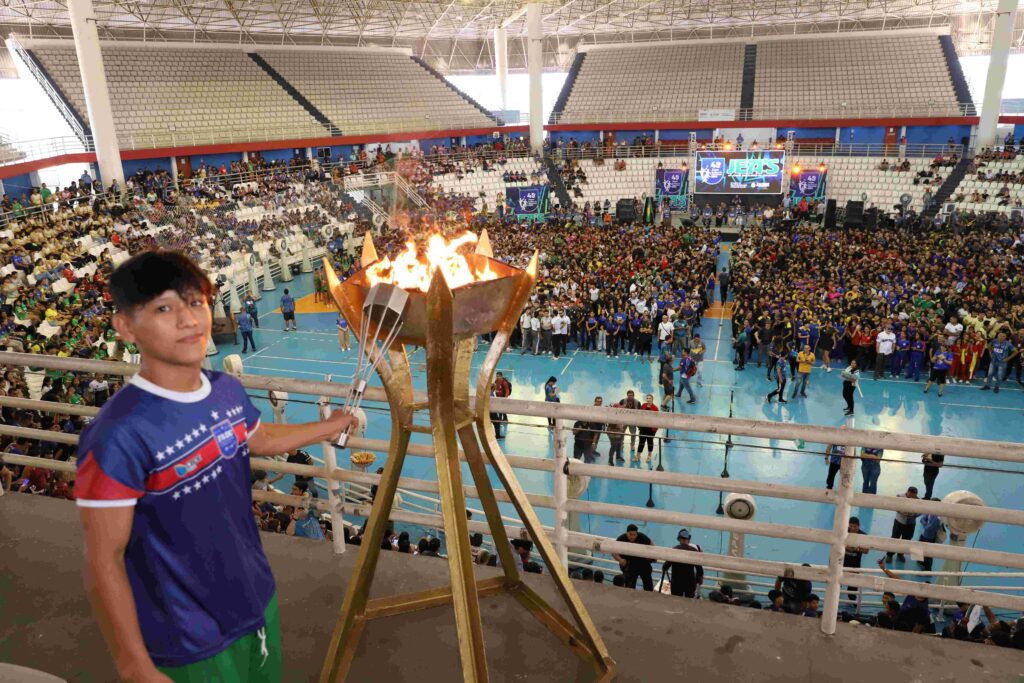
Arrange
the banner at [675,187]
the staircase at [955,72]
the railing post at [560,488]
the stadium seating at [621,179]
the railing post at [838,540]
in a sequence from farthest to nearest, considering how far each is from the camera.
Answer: the staircase at [955,72]
the stadium seating at [621,179]
the banner at [675,187]
the railing post at [560,488]
the railing post at [838,540]

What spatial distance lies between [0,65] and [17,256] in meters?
24.6

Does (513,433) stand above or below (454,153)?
below

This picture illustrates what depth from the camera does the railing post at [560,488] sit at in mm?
3506

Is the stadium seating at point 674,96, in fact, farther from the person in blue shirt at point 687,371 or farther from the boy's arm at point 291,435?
the boy's arm at point 291,435

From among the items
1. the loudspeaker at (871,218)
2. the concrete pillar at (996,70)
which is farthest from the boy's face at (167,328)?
the concrete pillar at (996,70)

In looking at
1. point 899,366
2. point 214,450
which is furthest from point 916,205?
point 214,450

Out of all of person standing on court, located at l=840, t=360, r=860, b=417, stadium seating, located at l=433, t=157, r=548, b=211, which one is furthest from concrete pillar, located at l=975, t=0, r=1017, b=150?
person standing on court, located at l=840, t=360, r=860, b=417

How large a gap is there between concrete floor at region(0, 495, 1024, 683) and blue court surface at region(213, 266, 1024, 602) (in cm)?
294

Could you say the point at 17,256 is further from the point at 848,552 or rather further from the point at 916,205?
the point at 916,205

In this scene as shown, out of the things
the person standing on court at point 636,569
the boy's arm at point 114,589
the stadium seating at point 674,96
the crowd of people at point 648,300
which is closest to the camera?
the boy's arm at point 114,589

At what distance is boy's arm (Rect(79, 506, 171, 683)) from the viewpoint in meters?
1.86

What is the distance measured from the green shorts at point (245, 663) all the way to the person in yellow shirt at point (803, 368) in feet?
45.2

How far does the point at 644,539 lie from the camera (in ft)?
18.7

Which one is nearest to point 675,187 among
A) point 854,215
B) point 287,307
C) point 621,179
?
point 621,179
